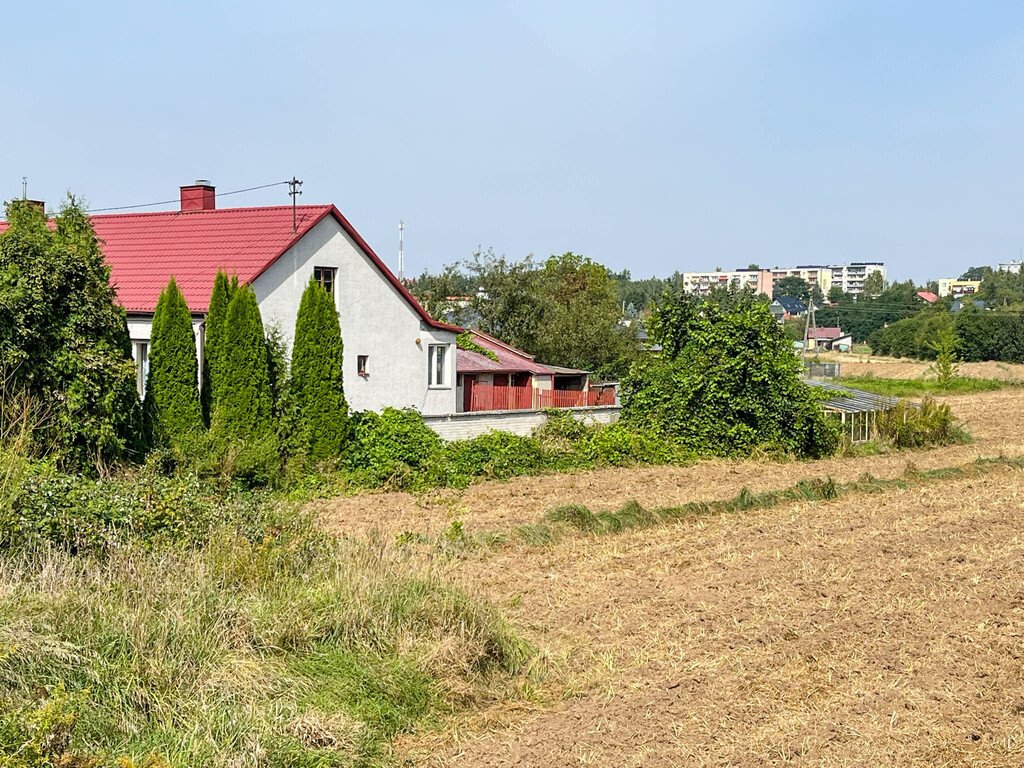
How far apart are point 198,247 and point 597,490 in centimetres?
1200

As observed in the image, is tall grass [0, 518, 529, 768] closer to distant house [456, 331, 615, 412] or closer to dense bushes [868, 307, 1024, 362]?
distant house [456, 331, 615, 412]

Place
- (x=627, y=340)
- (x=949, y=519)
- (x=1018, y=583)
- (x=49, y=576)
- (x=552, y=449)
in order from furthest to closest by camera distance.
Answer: (x=627, y=340)
(x=552, y=449)
(x=949, y=519)
(x=1018, y=583)
(x=49, y=576)

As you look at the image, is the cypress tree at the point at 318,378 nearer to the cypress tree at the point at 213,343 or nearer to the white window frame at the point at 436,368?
the cypress tree at the point at 213,343

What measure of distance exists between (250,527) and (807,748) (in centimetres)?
567

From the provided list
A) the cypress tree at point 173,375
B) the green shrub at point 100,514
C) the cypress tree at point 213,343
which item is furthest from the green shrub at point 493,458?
the green shrub at point 100,514

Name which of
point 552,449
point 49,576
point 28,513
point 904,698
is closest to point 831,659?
point 904,698

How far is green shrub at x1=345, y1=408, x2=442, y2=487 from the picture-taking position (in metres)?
20.9

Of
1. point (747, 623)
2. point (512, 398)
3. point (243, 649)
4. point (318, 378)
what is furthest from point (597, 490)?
point (243, 649)

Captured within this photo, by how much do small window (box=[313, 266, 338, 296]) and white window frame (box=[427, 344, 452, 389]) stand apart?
3500mm

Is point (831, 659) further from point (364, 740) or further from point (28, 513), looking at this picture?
point (28, 513)

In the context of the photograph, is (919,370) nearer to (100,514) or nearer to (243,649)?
(100,514)

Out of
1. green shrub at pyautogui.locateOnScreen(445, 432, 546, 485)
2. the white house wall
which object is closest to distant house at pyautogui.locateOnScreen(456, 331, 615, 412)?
the white house wall

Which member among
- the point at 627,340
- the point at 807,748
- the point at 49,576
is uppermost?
the point at 627,340

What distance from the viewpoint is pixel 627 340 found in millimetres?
46531
